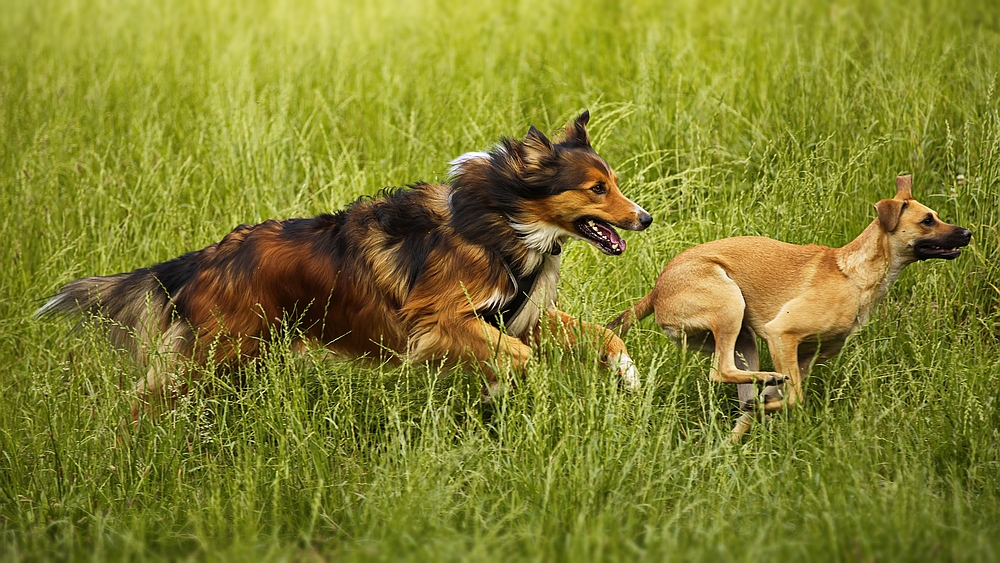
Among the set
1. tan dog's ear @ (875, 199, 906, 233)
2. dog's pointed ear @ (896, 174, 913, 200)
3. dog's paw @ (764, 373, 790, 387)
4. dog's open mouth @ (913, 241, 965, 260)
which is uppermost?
dog's pointed ear @ (896, 174, 913, 200)

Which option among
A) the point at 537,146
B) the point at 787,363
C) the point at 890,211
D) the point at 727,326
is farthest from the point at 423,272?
the point at 890,211

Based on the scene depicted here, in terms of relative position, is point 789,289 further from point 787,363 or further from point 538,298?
point 538,298

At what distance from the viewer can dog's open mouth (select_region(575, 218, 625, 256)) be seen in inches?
177

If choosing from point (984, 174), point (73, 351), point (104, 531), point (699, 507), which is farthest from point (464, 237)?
point (984, 174)

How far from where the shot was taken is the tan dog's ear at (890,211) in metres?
4.21

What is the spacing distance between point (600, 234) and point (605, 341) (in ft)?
1.77

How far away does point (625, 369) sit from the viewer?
4.49m

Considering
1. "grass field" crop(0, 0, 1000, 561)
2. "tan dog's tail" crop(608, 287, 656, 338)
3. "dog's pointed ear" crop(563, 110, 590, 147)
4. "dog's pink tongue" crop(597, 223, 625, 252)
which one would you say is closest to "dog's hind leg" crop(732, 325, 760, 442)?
"grass field" crop(0, 0, 1000, 561)

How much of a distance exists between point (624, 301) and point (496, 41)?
368 cm

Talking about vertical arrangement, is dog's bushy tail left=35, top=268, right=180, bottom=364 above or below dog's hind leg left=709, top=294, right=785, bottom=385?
below

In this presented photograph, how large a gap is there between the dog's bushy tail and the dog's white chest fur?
1835 millimetres

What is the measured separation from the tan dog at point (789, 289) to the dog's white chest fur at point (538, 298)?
55cm

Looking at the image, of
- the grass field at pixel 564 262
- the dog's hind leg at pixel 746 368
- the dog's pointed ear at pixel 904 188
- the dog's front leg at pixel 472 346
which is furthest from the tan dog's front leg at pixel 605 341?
the dog's pointed ear at pixel 904 188

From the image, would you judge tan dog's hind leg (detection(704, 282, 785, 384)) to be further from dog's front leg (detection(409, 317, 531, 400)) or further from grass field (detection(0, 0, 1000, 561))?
dog's front leg (detection(409, 317, 531, 400))
